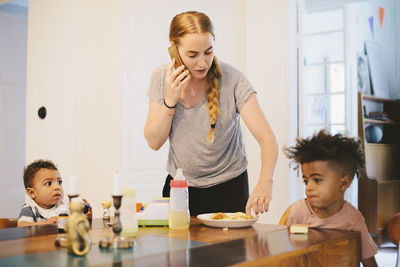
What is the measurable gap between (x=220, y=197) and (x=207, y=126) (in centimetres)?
29

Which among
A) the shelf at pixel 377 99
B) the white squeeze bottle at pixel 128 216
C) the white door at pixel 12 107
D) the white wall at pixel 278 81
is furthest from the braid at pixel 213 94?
the shelf at pixel 377 99

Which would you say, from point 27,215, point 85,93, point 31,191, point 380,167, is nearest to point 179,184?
point 27,215

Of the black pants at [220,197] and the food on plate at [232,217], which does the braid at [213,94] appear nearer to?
the black pants at [220,197]

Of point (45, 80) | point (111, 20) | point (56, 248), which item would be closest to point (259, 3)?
point (111, 20)

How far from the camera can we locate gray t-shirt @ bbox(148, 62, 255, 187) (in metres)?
1.87

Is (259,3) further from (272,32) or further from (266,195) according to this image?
(266,195)

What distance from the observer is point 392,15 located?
6.75 m

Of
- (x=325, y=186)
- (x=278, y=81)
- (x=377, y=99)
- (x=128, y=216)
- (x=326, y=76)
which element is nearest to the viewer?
(x=128, y=216)

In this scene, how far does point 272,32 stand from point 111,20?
1244mm

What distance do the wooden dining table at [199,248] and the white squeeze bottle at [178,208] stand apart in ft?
0.13

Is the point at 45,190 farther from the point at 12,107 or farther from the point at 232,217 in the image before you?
the point at 12,107

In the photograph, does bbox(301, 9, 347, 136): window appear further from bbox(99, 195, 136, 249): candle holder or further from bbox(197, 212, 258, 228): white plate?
bbox(99, 195, 136, 249): candle holder

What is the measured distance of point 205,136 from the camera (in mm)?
1870

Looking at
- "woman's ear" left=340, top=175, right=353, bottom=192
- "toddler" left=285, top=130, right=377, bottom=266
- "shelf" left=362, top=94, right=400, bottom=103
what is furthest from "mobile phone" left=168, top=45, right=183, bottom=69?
"shelf" left=362, top=94, right=400, bottom=103
